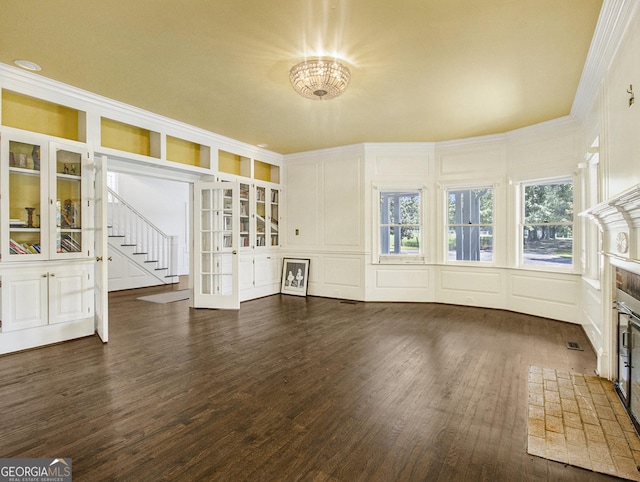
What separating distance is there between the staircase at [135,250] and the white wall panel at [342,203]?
185 inches

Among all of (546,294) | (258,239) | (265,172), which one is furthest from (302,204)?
(546,294)

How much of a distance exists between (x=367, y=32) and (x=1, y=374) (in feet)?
14.5

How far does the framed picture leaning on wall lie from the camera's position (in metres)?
6.95

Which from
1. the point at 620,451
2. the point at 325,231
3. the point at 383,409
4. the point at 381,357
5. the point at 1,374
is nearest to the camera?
the point at 620,451

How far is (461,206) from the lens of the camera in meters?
6.09

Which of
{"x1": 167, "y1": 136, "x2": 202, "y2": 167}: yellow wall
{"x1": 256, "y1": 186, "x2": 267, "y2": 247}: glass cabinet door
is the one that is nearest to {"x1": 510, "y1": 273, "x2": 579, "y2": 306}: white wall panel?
{"x1": 256, "y1": 186, "x2": 267, "y2": 247}: glass cabinet door

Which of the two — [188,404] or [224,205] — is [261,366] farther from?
[224,205]

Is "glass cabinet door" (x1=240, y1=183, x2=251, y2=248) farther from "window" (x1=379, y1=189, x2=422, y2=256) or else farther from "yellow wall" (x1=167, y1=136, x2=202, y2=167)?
"window" (x1=379, y1=189, x2=422, y2=256)

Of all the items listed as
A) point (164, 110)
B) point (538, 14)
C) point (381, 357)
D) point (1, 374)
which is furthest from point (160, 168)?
point (538, 14)

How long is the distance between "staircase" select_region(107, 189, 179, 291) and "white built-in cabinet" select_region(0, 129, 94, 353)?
4150 millimetres

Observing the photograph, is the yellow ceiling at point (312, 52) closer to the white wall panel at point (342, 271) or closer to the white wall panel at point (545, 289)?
the white wall panel at point (545, 289)

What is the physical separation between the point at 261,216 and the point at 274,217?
0.39 m

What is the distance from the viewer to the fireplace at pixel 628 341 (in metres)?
2.31

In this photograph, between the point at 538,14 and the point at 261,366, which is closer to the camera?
the point at 538,14
